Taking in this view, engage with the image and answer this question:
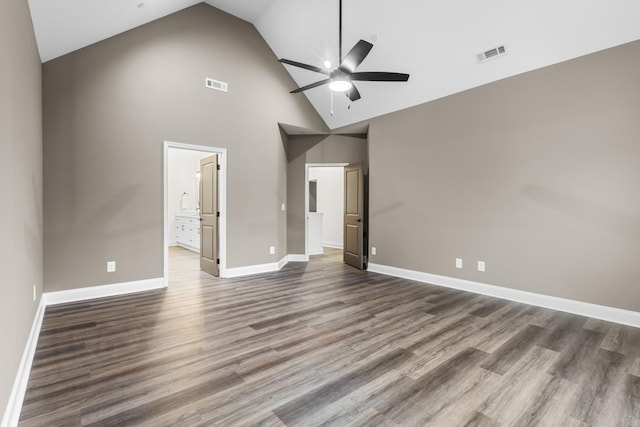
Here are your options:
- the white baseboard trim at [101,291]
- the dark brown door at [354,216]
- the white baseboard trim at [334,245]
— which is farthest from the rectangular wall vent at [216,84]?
the white baseboard trim at [334,245]

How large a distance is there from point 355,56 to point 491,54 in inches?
74.6

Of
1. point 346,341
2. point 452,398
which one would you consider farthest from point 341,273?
point 452,398

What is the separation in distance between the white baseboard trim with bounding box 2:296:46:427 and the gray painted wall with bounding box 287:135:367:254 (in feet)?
14.8

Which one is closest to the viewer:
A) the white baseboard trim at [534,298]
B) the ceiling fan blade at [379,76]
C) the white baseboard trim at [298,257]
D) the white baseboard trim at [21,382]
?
the white baseboard trim at [21,382]

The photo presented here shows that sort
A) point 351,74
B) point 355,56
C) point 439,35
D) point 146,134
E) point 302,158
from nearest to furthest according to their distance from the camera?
point 355,56 < point 351,74 < point 439,35 < point 146,134 < point 302,158

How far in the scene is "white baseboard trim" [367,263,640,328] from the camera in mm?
3104

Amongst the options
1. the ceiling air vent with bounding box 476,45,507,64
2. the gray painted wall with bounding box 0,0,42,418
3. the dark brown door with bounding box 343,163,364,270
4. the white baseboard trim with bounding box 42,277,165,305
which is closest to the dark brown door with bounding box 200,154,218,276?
the white baseboard trim with bounding box 42,277,165,305

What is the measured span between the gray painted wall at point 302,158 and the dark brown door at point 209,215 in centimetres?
183

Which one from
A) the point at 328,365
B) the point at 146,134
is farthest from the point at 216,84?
the point at 328,365

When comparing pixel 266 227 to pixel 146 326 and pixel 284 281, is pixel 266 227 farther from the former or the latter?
pixel 146 326

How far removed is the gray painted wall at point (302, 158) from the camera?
6.48 meters

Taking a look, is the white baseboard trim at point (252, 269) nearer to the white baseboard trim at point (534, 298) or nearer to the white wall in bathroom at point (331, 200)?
the white baseboard trim at point (534, 298)

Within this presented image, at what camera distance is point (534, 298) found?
3.68m

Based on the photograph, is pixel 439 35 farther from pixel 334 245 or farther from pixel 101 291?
pixel 334 245
